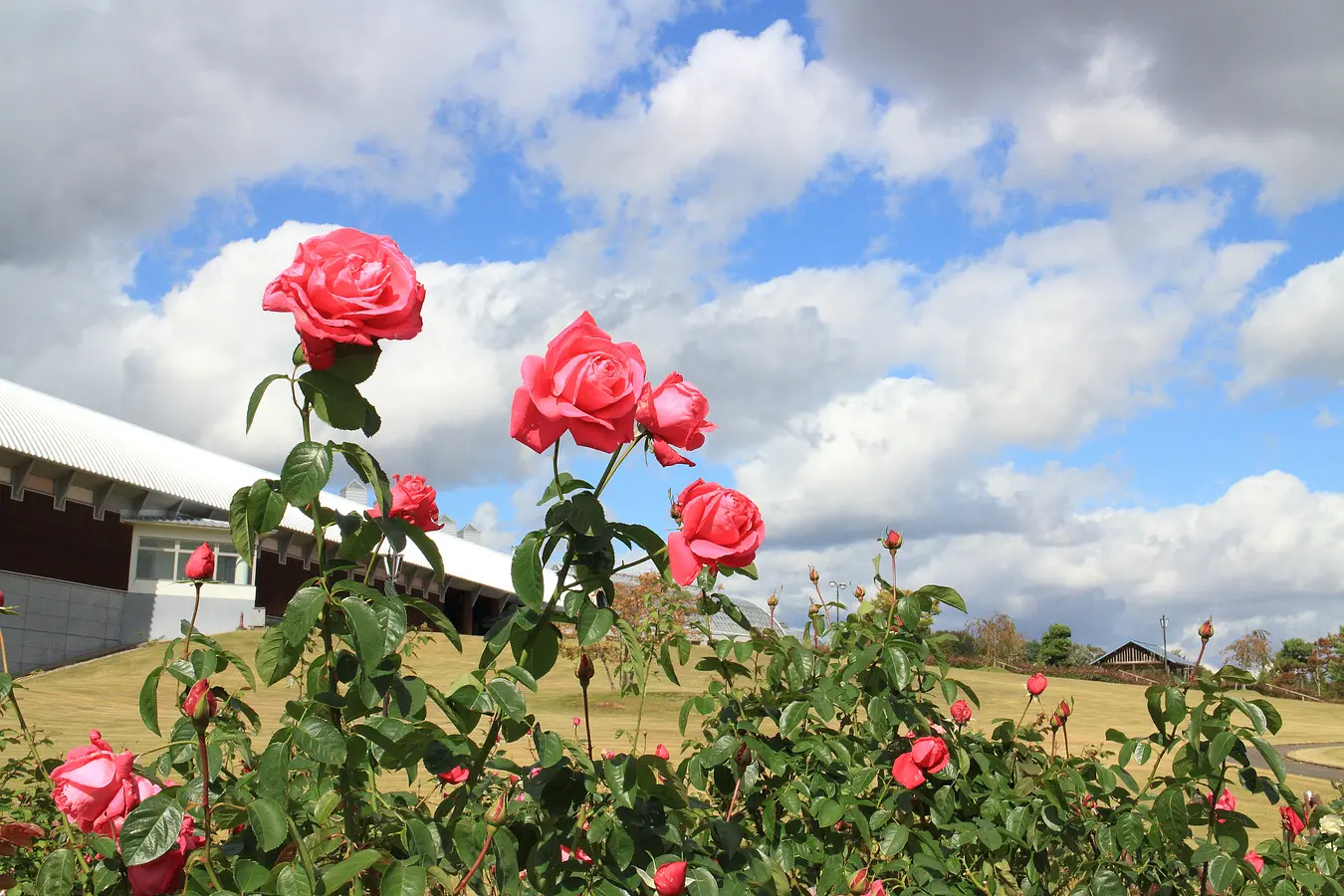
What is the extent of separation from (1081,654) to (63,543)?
49.7 m

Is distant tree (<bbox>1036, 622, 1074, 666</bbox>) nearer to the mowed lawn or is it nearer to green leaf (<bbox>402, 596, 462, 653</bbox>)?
the mowed lawn

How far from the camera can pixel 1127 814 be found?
8.07 feet

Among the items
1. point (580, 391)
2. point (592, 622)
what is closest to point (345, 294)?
point (580, 391)

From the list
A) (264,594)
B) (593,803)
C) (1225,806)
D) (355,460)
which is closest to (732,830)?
(593,803)

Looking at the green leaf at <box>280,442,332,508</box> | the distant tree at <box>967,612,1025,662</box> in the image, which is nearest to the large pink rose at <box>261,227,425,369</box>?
the green leaf at <box>280,442,332,508</box>

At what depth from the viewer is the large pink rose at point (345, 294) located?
1.29 meters

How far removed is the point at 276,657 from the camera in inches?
57.7

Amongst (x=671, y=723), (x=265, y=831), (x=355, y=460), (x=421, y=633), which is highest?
(x=355, y=460)

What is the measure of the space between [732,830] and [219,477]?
30.3 m

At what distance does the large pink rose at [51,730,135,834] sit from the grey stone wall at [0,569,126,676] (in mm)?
21247

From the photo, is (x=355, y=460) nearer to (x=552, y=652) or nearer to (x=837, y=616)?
(x=552, y=652)

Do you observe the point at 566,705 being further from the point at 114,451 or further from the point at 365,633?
the point at 365,633

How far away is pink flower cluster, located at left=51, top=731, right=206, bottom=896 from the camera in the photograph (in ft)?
4.66

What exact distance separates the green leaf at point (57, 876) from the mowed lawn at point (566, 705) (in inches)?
221
